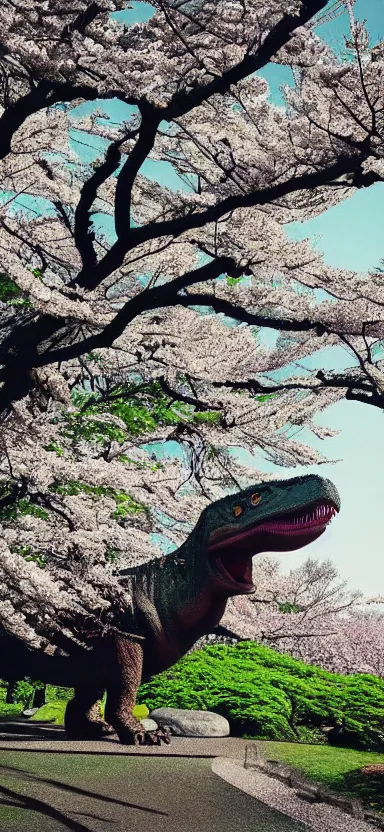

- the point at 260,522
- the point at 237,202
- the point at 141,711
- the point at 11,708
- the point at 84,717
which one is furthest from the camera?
the point at 11,708

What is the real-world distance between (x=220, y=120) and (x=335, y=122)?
1159 mm

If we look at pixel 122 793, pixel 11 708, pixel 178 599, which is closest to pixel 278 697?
pixel 178 599

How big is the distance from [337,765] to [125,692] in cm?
302

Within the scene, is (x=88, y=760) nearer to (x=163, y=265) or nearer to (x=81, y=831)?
(x=81, y=831)

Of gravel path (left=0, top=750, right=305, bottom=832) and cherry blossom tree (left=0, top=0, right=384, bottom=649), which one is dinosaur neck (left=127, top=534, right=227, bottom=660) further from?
gravel path (left=0, top=750, right=305, bottom=832)

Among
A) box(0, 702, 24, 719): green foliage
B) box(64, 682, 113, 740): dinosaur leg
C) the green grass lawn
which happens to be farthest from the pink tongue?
box(0, 702, 24, 719): green foliage

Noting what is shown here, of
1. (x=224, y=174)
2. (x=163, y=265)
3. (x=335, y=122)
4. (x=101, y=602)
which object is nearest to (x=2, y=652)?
(x=101, y=602)

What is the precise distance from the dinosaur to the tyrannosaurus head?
0.01 metres

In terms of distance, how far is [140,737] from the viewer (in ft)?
36.6

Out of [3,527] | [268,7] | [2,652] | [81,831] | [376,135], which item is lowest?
[81,831]

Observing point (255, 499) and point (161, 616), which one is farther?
point (161, 616)

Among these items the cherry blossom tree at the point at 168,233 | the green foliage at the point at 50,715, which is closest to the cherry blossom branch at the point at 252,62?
the cherry blossom tree at the point at 168,233

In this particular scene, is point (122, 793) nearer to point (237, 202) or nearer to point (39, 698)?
point (237, 202)

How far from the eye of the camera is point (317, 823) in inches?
268
